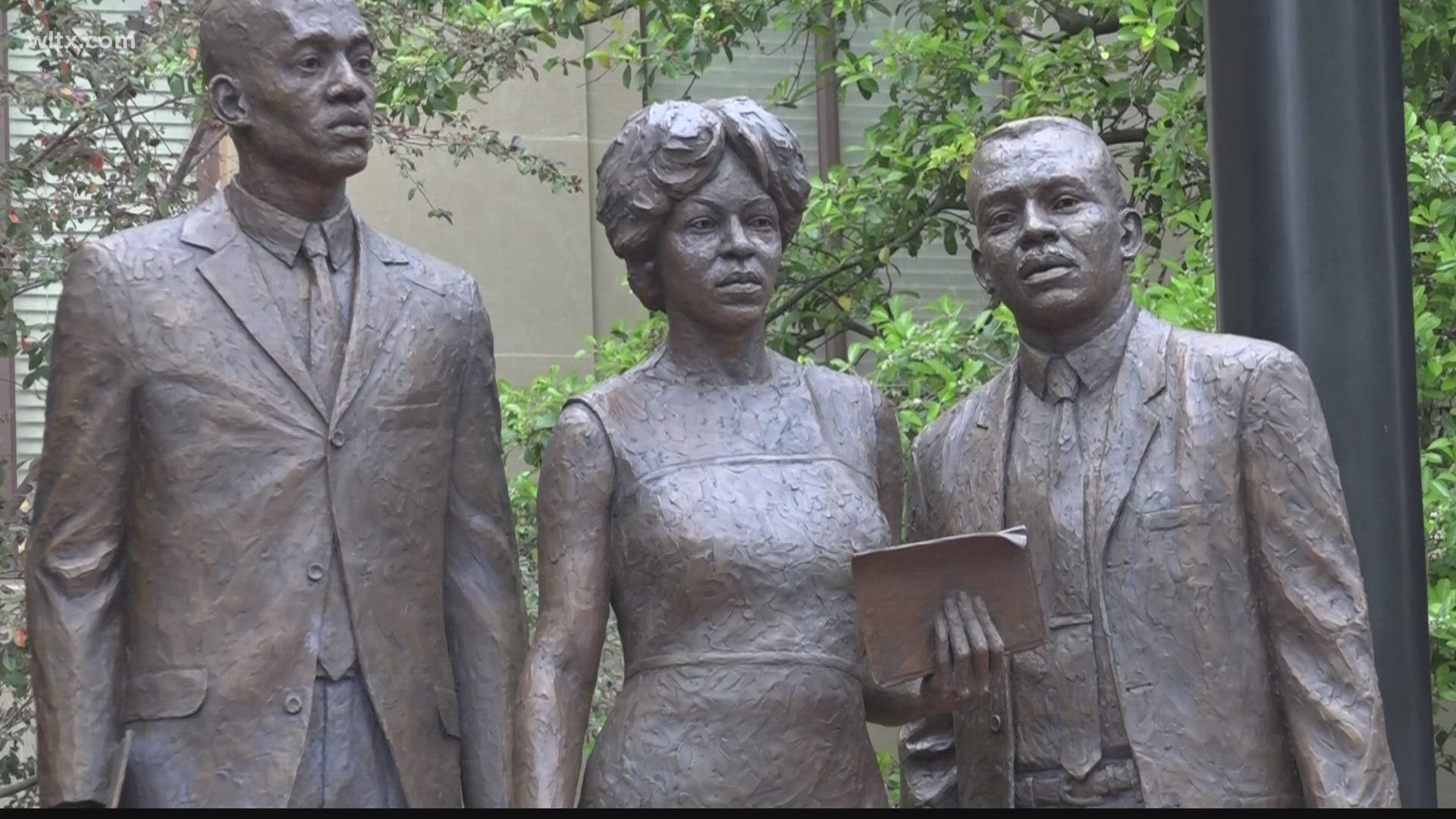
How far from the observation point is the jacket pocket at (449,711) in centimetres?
632

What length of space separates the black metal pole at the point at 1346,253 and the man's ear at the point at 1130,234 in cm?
29

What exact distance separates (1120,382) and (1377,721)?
87 cm

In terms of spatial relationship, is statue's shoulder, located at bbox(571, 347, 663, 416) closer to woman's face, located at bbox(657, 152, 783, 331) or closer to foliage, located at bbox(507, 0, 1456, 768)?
woman's face, located at bbox(657, 152, 783, 331)

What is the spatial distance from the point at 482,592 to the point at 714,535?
22.0 inches

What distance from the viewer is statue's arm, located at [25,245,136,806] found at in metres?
6.16

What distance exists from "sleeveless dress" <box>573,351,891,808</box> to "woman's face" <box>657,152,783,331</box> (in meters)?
0.23

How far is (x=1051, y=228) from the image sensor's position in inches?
257

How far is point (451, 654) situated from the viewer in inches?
254

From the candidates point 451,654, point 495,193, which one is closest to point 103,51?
point 495,193

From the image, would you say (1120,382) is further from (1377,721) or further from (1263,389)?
(1377,721)

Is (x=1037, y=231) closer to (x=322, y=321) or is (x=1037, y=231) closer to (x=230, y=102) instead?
(x=322, y=321)

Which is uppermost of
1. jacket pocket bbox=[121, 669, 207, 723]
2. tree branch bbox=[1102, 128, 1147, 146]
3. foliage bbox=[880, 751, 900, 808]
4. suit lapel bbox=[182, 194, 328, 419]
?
tree branch bbox=[1102, 128, 1147, 146]

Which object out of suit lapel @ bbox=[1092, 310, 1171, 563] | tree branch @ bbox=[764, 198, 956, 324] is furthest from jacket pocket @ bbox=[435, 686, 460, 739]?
tree branch @ bbox=[764, 198, 956, 324]

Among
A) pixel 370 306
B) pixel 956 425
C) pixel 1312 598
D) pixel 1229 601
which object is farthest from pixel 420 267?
pixel 1312 598
